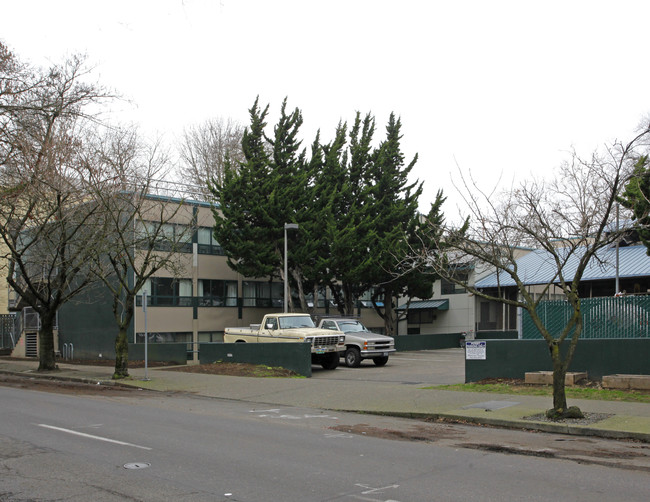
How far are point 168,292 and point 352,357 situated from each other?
51.1ft

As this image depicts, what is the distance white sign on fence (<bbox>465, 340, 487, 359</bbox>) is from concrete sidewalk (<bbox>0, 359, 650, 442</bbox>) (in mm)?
1681

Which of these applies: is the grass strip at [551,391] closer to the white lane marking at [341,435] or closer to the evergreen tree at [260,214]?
the white lane marking at [341,435]

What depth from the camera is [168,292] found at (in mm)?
37688

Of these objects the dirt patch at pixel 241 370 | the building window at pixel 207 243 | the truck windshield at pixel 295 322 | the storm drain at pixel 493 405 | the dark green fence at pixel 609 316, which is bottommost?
the dirt patch at pixel 241 370

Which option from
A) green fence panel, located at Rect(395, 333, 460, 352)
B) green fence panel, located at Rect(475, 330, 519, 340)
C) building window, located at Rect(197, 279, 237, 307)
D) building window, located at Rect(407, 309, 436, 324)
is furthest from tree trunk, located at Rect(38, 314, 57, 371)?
building window, located at Rect(407, 309, 436, 324)

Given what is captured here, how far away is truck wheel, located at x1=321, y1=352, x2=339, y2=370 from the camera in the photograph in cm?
2472

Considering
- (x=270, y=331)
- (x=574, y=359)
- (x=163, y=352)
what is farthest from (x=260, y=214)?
(x=574, y=359)

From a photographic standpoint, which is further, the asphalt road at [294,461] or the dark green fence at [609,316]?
the dark green fence at [609,316]

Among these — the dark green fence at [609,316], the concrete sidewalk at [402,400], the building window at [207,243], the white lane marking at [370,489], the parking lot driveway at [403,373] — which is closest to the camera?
the white lane marking at [370,489]

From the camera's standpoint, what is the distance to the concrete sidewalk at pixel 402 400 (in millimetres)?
11570

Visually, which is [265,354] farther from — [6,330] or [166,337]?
[6,330]

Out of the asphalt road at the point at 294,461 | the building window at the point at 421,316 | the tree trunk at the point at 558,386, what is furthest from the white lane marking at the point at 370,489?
the building window at the point at 421,316

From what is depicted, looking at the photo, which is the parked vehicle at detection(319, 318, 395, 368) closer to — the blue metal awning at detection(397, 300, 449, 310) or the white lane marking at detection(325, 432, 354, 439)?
the white lane marking at detection(325, 432, 354, 439)

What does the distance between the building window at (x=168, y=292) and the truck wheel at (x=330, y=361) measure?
1489cm
